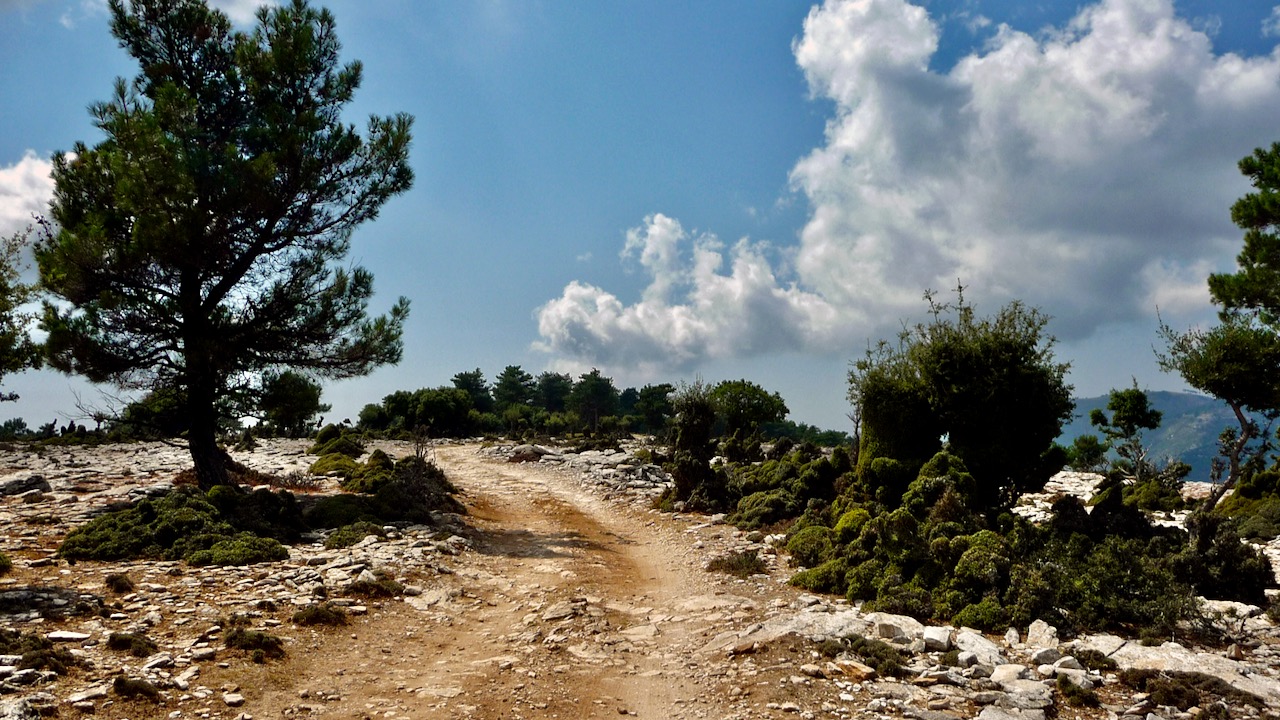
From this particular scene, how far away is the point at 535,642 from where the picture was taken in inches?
364

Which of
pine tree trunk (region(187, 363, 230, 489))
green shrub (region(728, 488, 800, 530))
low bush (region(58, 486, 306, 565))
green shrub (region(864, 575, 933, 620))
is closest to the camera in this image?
green shrub (region(864, 575, 933, 620))

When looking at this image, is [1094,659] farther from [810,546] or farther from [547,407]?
[547,407]

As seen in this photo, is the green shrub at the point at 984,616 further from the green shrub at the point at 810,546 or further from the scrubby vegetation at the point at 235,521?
the scrubby vegetation at the point at 235,521

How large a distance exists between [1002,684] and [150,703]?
824cm

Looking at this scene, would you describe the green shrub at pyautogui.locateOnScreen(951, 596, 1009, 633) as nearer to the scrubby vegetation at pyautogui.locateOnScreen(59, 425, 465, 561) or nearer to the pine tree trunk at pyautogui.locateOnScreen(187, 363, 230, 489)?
the scrubby vegetation at pyautogui.locateOnScreen(59, 425, 465, 561)

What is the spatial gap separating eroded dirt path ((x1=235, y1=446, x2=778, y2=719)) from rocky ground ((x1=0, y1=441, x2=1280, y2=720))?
4 centimetres

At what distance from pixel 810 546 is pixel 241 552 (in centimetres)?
1017

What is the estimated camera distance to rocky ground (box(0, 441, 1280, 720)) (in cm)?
701

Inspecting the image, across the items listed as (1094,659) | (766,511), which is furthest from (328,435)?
(1094,659)

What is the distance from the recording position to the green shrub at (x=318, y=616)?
9.51 meters

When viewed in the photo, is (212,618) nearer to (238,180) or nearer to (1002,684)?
(1002,684)

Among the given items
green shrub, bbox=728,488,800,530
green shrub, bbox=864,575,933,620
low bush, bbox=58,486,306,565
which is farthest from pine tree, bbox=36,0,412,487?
green shrub, bbox=864,575,933,620

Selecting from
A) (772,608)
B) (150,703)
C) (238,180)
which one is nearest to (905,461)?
(772,608)

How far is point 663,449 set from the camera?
33.4m
